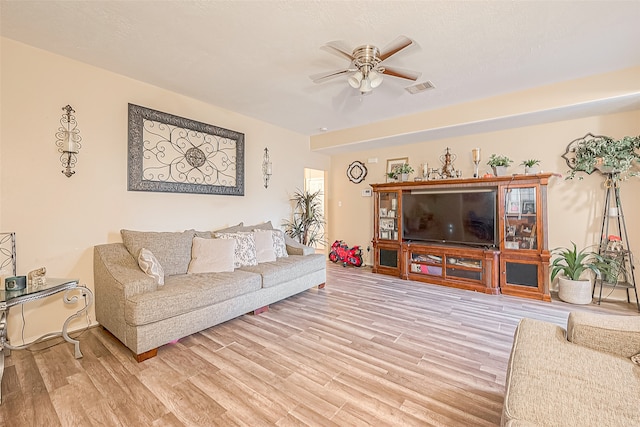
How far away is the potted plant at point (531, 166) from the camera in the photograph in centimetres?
368

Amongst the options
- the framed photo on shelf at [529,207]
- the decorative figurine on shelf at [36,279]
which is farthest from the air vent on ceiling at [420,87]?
the decorative figurine on shelf at [36,279]

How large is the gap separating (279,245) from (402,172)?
254 centimetres

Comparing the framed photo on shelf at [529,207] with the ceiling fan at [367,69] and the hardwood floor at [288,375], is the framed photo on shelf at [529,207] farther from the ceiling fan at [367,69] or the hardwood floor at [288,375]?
the ceiling fan at [367,69]

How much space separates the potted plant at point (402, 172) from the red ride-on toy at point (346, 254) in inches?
67.0

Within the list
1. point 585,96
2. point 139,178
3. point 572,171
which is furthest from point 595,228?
point 139,178

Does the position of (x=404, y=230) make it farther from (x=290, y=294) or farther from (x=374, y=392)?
(x=374, y=392)

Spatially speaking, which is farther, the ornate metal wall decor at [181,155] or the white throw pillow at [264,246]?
the white throw pillow at [264,246]

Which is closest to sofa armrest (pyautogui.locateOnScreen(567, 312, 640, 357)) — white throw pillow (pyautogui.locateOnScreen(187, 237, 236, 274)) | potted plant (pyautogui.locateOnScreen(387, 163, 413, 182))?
white throw pillow (pyautogui.locateOnScreen(187, 237, 236, 274))

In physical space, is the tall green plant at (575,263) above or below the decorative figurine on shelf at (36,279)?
below

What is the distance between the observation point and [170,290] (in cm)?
233

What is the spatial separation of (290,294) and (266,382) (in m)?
1.53

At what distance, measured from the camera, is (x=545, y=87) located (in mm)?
3188

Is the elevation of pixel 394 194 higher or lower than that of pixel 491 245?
higher

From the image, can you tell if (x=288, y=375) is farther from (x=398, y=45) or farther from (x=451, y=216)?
(x=451, y=216)
